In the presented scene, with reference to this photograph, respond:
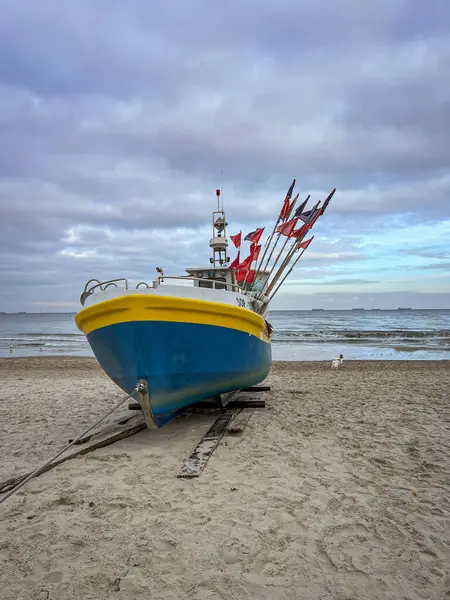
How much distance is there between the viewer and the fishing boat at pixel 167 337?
Result: 5316 mm

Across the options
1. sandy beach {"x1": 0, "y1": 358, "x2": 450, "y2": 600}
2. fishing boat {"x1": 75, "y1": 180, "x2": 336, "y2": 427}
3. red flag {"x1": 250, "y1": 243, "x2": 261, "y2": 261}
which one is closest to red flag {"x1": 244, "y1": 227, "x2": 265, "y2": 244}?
red flag {"x1": 250, "y1": 243, "x2": 261, "y2": 261}

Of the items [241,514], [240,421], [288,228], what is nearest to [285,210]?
[288,228]

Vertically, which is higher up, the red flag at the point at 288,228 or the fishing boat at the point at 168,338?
the red flag at the point at 288,228

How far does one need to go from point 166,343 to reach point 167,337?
81 millimetres

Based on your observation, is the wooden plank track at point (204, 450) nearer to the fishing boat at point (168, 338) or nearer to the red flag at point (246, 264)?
the fishing boat at point (168, 338)

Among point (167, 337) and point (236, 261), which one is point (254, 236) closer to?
point (236, 261)

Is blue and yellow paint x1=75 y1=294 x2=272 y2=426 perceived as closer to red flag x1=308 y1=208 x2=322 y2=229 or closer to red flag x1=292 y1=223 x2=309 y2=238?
red flag x1=292 y1=223 x2=309 y2=238

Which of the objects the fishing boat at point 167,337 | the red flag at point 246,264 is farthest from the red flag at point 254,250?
the fishing boat at point 167,337

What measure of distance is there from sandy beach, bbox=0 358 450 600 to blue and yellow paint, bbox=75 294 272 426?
762 millimetres

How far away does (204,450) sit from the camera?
5.12 m

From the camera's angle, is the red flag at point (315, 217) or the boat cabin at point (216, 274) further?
the red flag at point (315, 217)

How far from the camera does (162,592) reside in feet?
8.70

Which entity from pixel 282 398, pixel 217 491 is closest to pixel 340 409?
pixel 282 398

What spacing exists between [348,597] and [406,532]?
99 cm
